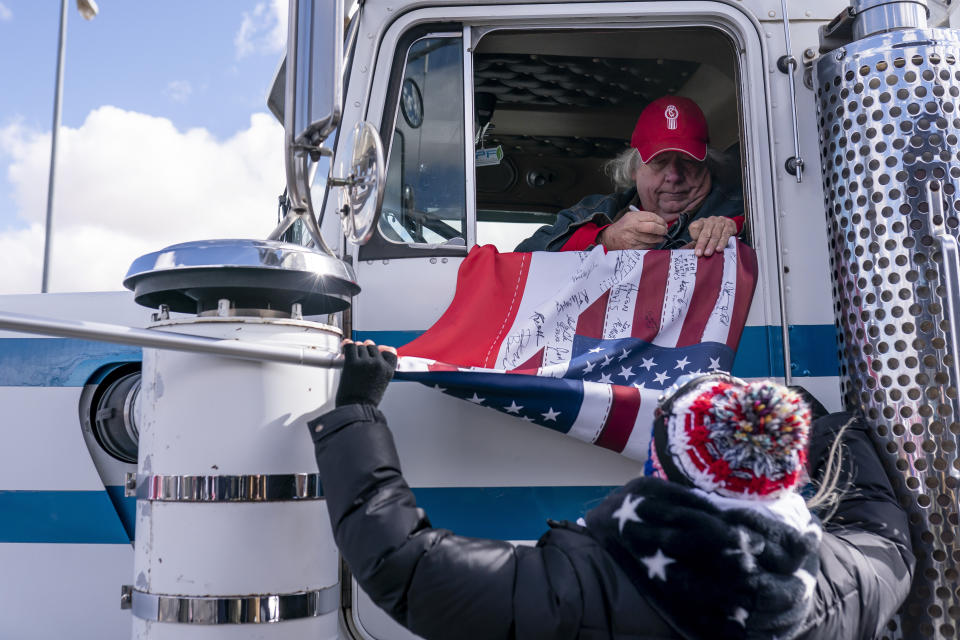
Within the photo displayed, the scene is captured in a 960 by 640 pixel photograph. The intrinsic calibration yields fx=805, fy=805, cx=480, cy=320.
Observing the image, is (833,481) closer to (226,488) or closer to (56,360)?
(226,488)

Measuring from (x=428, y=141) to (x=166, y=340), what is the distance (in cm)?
112

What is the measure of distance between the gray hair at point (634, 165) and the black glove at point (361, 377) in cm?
154

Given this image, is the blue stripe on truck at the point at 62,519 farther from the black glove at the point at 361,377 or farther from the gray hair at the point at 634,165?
the gray hair at the point at 634,165

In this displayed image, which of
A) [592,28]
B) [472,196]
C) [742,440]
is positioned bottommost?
[742,440]

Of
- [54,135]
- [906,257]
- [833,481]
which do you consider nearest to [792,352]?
[906,257]

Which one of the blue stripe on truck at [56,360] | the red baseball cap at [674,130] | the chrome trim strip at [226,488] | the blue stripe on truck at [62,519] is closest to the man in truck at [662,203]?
the red baseball cap at [674,130]

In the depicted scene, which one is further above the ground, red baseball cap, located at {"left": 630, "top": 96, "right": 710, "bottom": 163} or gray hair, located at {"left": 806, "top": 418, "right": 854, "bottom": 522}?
red baseball cap, located at {"left": 630, "top": 96, "right": 710, "bottom": 163}

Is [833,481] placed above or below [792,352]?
below

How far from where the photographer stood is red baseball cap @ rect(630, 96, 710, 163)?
258 centimetres

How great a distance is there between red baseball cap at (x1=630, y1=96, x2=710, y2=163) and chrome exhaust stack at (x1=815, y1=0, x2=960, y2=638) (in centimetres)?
56

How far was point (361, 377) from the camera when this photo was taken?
154cm

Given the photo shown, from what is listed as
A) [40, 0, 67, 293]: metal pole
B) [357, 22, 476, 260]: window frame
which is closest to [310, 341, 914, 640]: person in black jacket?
[357, 22, 476, 260]: window frame

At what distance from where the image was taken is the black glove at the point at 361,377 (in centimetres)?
154

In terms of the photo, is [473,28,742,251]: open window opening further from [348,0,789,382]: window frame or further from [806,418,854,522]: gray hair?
[806,418,854,522]: gray hair
